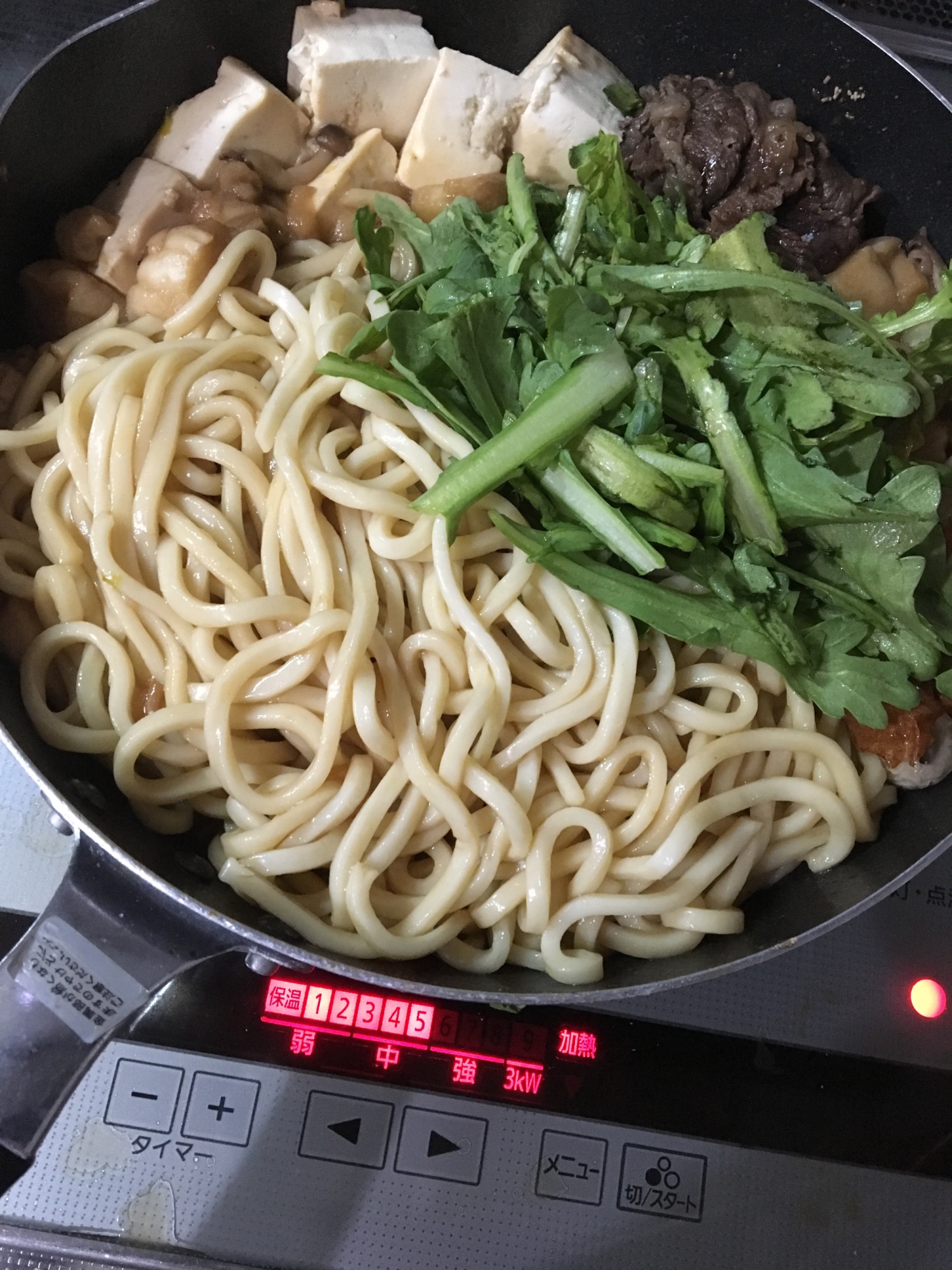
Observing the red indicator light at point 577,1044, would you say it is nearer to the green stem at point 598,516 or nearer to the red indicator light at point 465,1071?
the red indicator light at point 465,1071

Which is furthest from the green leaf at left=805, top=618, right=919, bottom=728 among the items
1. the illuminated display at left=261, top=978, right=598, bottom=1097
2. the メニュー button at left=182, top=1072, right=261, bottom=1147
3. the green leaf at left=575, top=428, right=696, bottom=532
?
the メニュー button at left=182, top=1072, right=261, bottom=1147

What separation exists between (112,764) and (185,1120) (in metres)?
0.74

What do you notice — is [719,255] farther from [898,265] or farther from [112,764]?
[112,764]

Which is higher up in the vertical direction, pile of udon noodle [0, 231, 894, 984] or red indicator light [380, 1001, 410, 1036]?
pile of udon noodle [0, 231, 894, 984]

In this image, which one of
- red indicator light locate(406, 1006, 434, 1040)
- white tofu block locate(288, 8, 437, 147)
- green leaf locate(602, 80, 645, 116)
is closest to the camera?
red indicator light locate(406, 1006, 434, 1040)

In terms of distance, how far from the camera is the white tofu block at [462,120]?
95.3 inches

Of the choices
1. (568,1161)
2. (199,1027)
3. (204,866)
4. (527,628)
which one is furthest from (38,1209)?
(527,628)

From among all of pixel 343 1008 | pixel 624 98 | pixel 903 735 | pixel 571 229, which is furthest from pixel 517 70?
pixel 343 1008

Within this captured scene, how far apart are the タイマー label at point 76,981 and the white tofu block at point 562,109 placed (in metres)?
2.10

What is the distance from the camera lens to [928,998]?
2.29 meters

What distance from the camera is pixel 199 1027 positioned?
2.05 metres

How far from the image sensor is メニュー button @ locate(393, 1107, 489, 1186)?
79.1 inches

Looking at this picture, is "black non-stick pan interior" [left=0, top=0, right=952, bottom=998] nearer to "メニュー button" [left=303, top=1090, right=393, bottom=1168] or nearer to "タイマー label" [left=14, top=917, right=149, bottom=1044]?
"タイマー label" [left=14, top=917, right=149, bottom=1044]

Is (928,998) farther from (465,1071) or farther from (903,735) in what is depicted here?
(465,1071)
